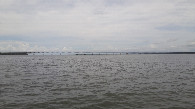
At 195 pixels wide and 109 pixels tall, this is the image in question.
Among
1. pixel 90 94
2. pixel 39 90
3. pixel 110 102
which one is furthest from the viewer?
pixel 39 90

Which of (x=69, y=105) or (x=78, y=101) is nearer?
(x=69, y=105)

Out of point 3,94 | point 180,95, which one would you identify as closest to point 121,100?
point 180,95

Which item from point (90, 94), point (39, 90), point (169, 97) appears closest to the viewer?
point (169, 97)

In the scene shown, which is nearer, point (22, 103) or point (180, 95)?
point (22, 103)

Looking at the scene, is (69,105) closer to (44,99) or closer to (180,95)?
(44,99)

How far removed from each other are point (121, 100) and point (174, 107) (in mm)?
3757

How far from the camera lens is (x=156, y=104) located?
12.9m

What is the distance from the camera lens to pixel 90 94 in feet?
52.0

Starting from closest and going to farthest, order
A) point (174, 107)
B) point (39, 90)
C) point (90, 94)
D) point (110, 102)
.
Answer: point (174, 107), point (110, 102), point (90, 94), point (39, 90)

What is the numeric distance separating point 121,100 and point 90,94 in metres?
3.08

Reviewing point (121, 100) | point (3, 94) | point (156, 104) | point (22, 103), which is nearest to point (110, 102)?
point (121, 100)

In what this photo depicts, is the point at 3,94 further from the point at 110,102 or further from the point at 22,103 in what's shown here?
the point at 110,102

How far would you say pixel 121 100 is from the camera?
45.9 ft

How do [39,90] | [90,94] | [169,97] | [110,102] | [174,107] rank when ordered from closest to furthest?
[174,107] < [110,102] < [169,97] < [90,94] < [39,90]
